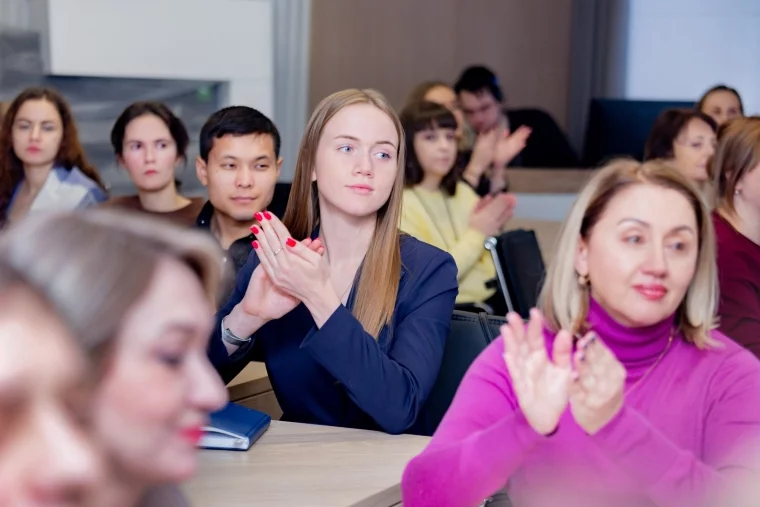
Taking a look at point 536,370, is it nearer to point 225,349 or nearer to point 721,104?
point 225,349

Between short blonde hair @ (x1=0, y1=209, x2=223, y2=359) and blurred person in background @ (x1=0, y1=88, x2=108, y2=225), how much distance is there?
114 inches

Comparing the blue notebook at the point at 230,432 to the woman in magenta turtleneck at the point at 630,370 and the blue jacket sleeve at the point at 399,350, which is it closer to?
the blue jacket sleeve at the point at 399,350

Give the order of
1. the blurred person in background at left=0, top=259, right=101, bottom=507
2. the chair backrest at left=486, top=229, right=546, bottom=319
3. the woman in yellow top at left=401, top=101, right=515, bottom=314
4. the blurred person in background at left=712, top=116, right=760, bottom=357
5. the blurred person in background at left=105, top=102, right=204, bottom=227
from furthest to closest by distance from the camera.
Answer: the woman in yellow top at left=401, top=101, right=515, bottom=314, the blurred person in background at left=105, top=102, right=204, bottom=227, the chair backrest at left=486, top=229, right=546, bottom=319, the blurred person in background at left=712, top=116, right=760, bottom=357, the blurred person in background at left=0, top=259, right=101, bottom=507

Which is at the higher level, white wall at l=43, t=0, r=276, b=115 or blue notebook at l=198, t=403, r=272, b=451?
white wall at l=43, t=0, r=276, b=115

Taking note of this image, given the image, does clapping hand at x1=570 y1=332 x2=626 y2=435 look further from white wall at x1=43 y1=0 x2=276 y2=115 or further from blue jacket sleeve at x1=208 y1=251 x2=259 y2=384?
white wall at x1=43 y1=0 x2=276 y2=115

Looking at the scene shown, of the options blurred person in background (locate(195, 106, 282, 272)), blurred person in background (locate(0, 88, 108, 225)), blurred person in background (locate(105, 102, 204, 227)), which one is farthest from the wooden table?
blurred person in background (locate(0, 88, 108, 225))

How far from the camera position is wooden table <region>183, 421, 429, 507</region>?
1475 millimetres

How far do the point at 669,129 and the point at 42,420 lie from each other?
13.2 feet

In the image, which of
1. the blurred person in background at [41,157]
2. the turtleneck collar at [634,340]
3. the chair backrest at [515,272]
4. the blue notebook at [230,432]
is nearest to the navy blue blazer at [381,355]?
the blue notebook at [230,432]

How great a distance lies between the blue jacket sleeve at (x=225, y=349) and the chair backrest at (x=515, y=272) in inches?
44.8

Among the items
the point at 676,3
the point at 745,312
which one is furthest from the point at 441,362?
the point at 676,3

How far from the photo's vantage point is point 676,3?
25.8 feet

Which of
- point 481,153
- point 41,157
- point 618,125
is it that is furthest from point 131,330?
point 618,125

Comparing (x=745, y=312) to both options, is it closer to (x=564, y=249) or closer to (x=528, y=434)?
(x=564, y=249)
